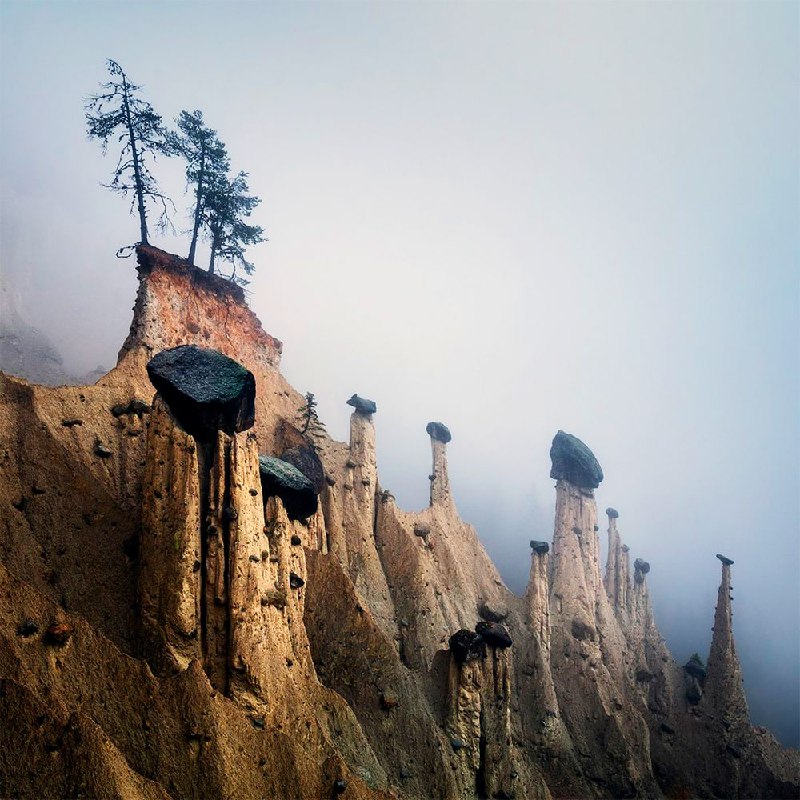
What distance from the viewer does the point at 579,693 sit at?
3594cm

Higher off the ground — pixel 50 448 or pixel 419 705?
pixel 50 448

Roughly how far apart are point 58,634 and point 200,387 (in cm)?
809

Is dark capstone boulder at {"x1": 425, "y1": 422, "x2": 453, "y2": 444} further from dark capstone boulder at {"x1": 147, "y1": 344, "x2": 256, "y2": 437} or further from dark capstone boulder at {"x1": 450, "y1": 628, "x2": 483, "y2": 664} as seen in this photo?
dark capstone boulder at {"x1": 147, "y1": 344, "x2": 256, "y2": 437}

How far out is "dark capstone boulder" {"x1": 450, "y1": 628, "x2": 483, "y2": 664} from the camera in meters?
23.8

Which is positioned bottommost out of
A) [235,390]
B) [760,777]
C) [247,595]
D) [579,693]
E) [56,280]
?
[760,777]

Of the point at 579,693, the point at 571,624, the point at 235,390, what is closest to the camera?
the point at 235,390

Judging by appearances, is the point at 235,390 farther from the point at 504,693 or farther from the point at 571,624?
the point at 571,624

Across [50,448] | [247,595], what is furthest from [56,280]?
[247,595]

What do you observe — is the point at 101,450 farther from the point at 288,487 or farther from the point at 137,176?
the point at 137,176

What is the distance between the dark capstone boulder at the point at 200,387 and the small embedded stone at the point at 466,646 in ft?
48.8

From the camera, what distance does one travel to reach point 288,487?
71.4ft

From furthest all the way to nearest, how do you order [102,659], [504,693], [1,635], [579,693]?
[579,693] → [504,693] → [102,659] → [1,635]

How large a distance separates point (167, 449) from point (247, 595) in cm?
549

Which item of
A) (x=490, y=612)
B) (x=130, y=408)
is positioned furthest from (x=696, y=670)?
(x=130, y=408)
